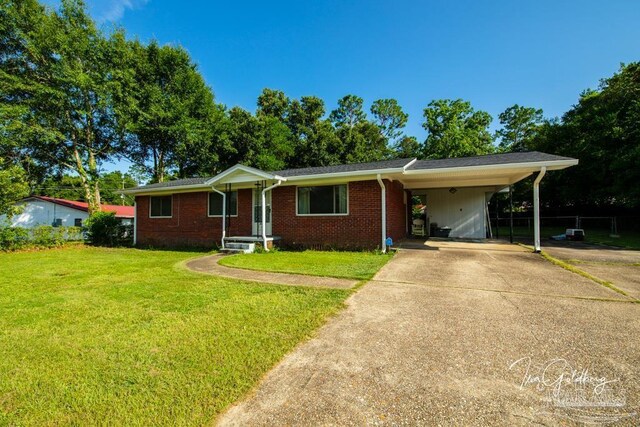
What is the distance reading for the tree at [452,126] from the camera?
1049 inches

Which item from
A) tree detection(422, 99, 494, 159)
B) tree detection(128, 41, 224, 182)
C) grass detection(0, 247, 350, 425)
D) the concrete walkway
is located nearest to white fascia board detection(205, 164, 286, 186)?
the concrete walkway

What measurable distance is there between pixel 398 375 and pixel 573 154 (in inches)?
1000

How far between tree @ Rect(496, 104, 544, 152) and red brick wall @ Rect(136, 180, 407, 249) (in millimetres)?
25773

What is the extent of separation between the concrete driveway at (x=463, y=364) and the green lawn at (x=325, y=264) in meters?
1.73

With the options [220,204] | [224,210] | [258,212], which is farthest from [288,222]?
[220,204]

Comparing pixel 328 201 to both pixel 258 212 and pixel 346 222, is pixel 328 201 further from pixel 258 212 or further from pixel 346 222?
pixel 258 212

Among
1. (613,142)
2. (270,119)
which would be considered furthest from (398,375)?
(270,119)

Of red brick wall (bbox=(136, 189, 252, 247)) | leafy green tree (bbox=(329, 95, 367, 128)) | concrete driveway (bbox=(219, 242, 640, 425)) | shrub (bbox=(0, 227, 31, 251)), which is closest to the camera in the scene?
concrete driveway (bbox=(219, 242, 640, 425))

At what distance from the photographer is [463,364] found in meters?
2.55

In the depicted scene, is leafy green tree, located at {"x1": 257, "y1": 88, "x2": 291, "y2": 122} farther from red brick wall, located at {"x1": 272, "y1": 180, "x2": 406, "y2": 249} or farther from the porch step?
the porch step

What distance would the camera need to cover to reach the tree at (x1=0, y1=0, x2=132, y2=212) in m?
17.6

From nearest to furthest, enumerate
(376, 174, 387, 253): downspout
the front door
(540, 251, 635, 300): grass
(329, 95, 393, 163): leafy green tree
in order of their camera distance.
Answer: (540, 251, 635, 300): grass → (376, 174, 387, 253): downspout → the front door → (329, 95, 393, 163): leafy green tree

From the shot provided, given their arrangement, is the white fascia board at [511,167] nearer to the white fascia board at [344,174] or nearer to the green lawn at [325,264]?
the white fascia board at [344,174]

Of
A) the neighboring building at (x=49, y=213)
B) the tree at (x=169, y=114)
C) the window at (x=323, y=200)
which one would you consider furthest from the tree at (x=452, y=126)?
the neighboring building at (x=49, y=213)
